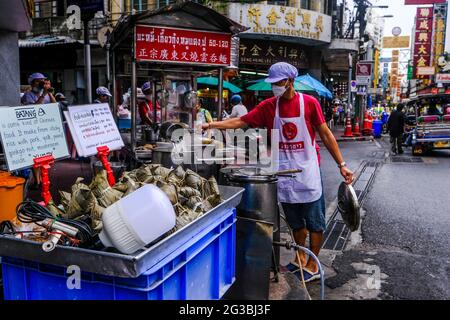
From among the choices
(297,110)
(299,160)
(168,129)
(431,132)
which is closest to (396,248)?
(299,160)

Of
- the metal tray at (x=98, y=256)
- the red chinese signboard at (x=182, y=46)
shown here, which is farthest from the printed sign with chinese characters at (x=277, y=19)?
the metal tray at (x=98, y=256)

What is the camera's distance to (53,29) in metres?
19.5

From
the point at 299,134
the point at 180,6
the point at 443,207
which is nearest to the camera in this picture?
the point at 299,134

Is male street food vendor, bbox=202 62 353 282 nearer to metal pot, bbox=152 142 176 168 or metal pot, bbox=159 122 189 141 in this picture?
metal pot, bbox=152 142 176 168

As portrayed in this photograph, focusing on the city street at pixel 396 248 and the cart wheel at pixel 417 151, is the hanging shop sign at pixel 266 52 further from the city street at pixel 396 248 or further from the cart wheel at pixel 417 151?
the city street at pixel 396 248

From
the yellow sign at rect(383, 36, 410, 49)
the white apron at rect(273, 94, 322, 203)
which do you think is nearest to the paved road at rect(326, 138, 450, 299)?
the white apron at rect(273, 94, 322, 203)

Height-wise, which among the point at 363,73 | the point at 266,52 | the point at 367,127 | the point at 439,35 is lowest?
the point at 367,127

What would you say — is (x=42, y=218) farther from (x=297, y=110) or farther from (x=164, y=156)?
(x=164, y=156)

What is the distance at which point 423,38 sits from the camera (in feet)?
101

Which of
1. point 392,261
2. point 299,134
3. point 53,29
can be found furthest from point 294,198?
point 53,29

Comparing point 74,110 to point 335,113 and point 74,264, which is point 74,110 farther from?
point 335,113

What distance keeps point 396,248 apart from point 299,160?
2.29 meters

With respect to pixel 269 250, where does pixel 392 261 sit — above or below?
below

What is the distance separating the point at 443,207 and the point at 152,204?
6617mm
